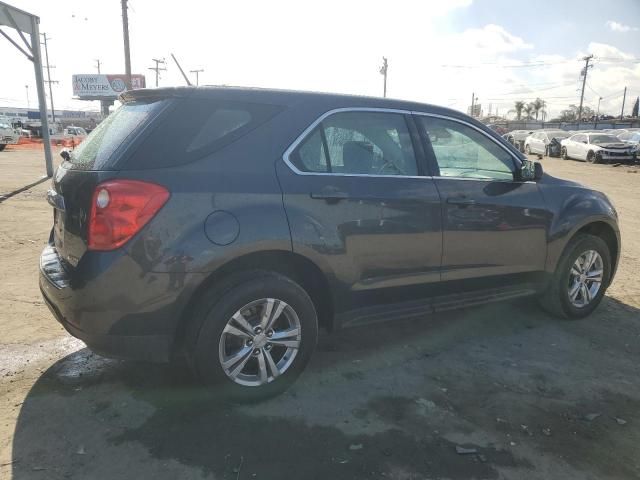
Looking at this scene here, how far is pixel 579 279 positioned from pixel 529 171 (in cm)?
122

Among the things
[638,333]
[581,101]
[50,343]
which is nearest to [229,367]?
[50,343]

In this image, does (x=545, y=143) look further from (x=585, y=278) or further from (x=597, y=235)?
(x=585, y=278)

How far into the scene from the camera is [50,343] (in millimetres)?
3887

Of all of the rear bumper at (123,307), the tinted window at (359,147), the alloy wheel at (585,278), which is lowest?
the alloy wheel at (585,278)

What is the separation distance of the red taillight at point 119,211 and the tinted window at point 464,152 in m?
2.04

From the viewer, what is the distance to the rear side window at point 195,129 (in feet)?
9.07

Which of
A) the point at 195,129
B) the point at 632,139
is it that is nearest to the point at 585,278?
the point at 195,129

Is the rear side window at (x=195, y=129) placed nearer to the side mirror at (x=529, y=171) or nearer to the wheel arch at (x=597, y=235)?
the side mirror at (x=529, y=171)

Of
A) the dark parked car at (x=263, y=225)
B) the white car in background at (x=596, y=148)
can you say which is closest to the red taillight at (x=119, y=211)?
the dark parked car at (x=263, y=225)

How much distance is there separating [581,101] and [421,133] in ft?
265

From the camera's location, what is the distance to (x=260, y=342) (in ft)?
10.0

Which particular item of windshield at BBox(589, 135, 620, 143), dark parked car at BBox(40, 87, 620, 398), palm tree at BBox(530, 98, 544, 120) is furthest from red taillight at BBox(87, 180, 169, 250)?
palm tree at BBox(530, 98, 544, 120)

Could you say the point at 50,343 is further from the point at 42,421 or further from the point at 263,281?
the point at 263,281

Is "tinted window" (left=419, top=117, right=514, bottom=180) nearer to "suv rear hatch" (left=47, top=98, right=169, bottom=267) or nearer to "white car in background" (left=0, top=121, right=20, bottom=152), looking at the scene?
"suv rear hatch" (left=47, top=98, right=169, bottom=267)
